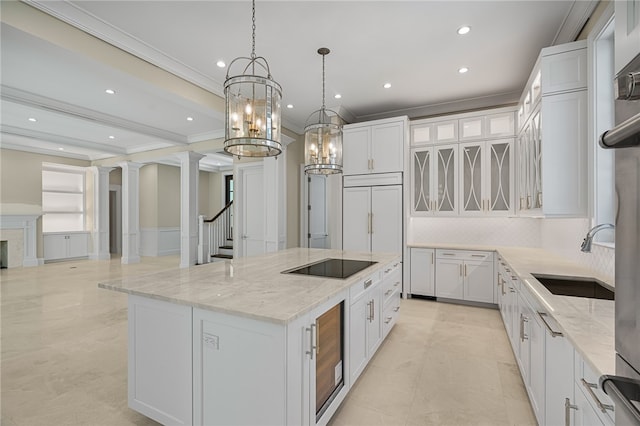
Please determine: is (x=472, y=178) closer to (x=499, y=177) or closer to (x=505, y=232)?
(x=499, y=177)

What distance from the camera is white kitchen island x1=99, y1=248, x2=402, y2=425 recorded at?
1.37m

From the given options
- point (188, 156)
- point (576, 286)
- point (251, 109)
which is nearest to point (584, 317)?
point (576, 286)

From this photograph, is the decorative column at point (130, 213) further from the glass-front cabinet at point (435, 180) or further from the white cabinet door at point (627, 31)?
the white cabinet door at point (627, 31)

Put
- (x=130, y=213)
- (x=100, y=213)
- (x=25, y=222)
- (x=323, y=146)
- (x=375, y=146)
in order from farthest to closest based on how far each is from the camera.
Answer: (x=100, y=213), (x=130, y=213), (x=25, y=222), (x=375, y=146), (x=323, y=146)

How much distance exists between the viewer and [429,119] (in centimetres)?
453

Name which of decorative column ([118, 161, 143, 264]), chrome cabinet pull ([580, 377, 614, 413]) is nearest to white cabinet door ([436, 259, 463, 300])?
chrome cabinet pull ([580, 377, 614, 413])

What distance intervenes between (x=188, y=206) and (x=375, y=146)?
4439 millimetres

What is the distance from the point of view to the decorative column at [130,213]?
25.2 feet

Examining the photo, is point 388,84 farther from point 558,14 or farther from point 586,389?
point 586,389

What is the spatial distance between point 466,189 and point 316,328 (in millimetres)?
3666

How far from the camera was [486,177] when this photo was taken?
13.8 ft

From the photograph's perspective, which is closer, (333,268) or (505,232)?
(333,268)

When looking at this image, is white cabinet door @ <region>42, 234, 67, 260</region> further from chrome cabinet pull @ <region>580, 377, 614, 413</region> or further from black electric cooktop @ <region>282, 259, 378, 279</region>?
chrome cabinet pull @ <region>580, 377, 614, 413</region>

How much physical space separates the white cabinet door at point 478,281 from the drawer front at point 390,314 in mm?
1438
